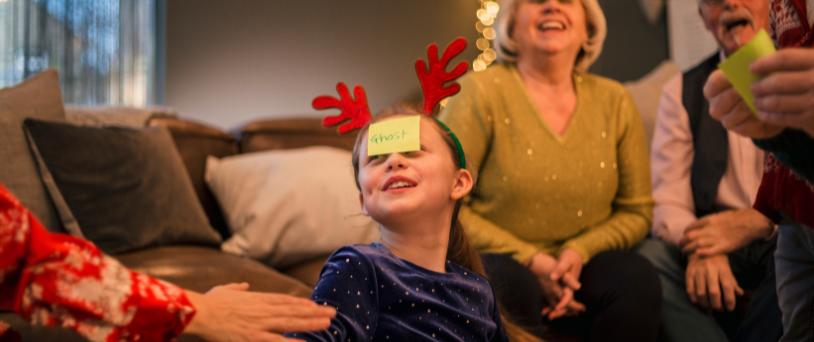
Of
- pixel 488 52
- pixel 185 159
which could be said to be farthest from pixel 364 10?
pixel 185 159

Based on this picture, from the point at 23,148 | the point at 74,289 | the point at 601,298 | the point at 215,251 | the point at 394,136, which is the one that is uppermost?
the point at 394,136

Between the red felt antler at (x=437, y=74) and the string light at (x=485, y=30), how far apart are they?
2.29 metres

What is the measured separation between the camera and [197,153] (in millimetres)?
2830

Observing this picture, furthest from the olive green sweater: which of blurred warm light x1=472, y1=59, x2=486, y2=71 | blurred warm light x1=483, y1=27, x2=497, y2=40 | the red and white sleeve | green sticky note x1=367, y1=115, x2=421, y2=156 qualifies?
blurred warm light x1=483, y1=27, x2=497, y2=40

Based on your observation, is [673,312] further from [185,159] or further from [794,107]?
[185,159]

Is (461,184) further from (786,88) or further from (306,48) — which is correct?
(306,48)

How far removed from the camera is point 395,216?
1477 mm

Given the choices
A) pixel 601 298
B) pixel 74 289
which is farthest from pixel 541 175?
pixel 74 289

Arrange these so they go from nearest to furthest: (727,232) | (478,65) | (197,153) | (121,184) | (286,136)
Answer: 1. (727,232)
2. (121,184)
3. (197,153)
4. (286,136)
5. (478,65)

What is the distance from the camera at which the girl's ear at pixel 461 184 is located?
1.62m

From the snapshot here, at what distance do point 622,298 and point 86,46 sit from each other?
2804 millimetres

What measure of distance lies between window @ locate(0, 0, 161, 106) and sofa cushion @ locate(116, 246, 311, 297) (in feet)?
5.79

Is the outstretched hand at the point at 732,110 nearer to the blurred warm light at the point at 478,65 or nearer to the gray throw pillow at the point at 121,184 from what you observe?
the gray throw pillow at the point at 121,184

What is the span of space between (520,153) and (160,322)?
1300mm
